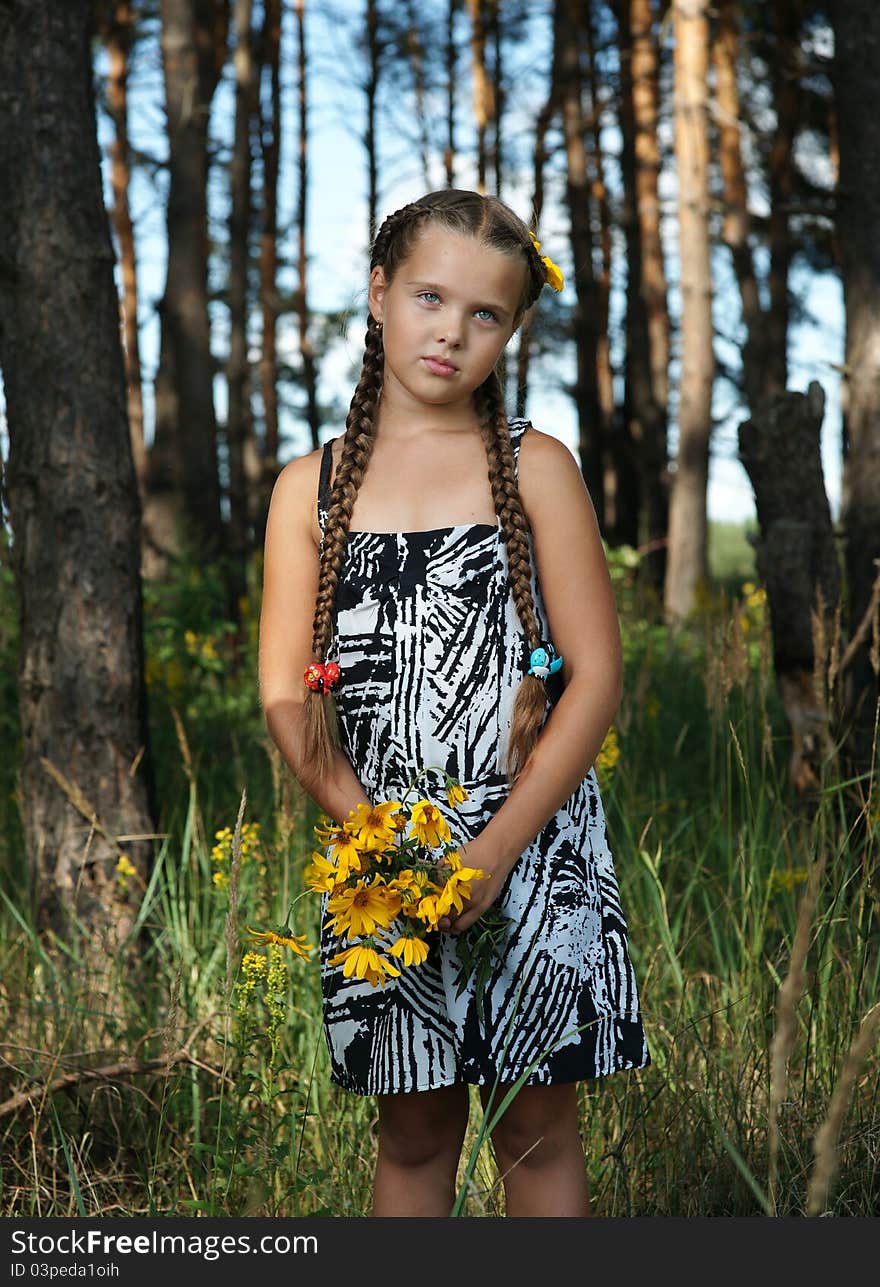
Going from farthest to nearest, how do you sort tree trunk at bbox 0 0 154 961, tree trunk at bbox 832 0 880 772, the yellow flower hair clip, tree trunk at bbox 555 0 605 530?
tree trunk at bbox 555 0 605 530
tree trunk at bbox 832 0 880 772
tree trunk at bbox 0 0 154 961
the yellow flower hair clip

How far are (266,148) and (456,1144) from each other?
1605 cm

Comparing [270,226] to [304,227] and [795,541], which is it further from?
[795,541]

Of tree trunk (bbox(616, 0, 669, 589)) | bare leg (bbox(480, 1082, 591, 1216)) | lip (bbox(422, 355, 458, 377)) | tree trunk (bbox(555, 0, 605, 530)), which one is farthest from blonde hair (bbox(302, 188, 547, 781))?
tree trunk (bbox(555, 0, 605, 530))

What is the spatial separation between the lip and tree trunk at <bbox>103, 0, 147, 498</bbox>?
40.5ft

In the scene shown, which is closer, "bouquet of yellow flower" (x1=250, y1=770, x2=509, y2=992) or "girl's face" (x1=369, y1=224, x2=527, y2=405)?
"bouquet of yellow flower" (x1=250, y1=770, x2=509, y2=992)

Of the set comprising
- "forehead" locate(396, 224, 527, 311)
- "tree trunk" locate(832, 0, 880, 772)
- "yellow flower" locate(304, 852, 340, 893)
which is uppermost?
"tree trunk" locate(832, 0, 880, 772)

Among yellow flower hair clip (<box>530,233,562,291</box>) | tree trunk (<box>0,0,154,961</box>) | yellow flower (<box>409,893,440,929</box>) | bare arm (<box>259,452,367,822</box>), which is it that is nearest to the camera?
yellow flower (<box>409,893,440,929</box>)

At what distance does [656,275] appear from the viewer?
539 inches

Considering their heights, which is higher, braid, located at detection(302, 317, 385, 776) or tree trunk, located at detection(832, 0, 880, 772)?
tree trunk, located at detection(832, 0, 880, 772)

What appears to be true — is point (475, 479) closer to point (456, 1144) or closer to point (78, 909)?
point (456, 1144)

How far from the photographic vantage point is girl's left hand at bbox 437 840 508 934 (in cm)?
163

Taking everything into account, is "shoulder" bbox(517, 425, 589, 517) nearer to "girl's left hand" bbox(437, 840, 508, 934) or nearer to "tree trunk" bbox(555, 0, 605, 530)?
"girl's left hand" bbox(437, 840, 508, 934)

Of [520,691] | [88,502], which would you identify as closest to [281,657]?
[520,691]

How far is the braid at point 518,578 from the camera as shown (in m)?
1.80
